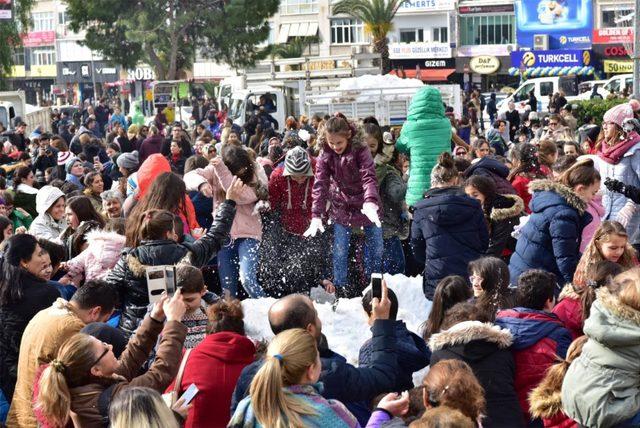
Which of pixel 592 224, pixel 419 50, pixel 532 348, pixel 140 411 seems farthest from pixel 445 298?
pixel 419 50

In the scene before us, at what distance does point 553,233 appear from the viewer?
24.9 feet

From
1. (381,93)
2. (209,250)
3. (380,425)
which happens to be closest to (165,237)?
(209,250)

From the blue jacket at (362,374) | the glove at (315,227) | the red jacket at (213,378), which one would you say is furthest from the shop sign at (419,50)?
the red jacket at (213,378)

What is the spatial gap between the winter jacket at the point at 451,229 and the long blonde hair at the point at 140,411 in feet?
13.0

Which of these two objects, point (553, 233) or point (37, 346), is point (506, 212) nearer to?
point (553, 233)

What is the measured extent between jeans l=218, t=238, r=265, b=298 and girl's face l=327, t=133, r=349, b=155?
1.08 metres

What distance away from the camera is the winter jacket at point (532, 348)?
556cm

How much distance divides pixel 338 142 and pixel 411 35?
55632 millimetres

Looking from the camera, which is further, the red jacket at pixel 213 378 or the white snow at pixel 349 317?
the white snow at pixel 349 317

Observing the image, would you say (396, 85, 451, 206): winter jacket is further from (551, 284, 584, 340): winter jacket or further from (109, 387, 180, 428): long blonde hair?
(109, 387, 180, 428): long blonde hair

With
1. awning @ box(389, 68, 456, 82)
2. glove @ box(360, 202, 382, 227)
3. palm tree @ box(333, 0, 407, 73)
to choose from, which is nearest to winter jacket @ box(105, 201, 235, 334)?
glove @ box(360, 202, 382, 227)

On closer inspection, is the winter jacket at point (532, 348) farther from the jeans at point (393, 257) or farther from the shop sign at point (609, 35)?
the shop sign at point (609, 35)

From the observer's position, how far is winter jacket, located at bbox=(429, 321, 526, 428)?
538cm

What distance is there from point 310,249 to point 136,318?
340 cm
